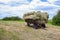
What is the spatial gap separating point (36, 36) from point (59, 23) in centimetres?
1555

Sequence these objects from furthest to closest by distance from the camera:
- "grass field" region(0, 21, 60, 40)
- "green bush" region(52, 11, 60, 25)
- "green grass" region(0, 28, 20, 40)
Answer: "green bush" region(52, 11, 60, 25) < "grass field" region(0, 21, 60, 40) < "green grass" region(0, 28, 20, 40)

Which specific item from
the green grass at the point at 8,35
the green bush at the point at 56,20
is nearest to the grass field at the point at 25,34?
the green grass at the point at 8,35

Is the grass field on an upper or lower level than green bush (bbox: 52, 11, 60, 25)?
upper

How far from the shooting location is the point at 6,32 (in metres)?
20.5

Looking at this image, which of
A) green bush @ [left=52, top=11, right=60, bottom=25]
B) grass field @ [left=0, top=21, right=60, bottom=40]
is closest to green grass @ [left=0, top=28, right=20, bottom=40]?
grass field @ [left=0, top=21, right=60, bottom=40]

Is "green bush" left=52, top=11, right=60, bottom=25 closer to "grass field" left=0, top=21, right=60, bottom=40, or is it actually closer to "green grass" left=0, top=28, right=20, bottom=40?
"grass field" left=0, top=21, right=60, bottom=40

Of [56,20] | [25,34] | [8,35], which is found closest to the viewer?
[8,35]

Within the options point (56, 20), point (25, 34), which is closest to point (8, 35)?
point (25, 34)

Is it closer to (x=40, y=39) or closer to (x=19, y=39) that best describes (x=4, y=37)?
(x=19, y=39)

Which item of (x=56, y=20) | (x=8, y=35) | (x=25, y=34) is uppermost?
(x=8, y=35)

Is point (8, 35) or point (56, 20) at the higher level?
point (8, 35)

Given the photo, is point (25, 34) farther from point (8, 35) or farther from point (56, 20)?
point (56, 20)

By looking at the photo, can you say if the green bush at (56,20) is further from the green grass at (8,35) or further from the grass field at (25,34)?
the green grass at (8,35)

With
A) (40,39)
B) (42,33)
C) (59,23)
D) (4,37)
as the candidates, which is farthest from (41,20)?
(59,23)
